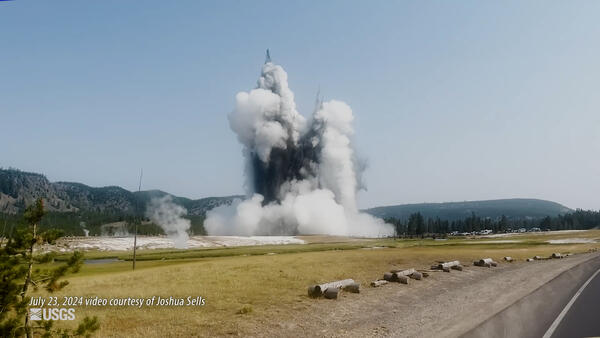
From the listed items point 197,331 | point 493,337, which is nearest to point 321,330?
point 197,331

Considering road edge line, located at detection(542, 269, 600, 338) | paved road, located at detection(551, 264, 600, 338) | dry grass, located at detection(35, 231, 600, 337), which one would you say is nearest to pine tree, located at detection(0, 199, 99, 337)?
dry grass, located at detection(35, 231, 600, 337)

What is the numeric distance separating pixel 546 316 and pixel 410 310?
634 centimetres

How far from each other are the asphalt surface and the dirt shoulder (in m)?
0.63

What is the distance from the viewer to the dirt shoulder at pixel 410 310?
1758 centimetres

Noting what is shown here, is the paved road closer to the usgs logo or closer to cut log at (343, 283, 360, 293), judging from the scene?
cut log at (343, 283, 360, 293)

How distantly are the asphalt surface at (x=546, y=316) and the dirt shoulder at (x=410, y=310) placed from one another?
2.05 feet

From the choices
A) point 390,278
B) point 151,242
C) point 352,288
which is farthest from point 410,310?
point 151,242

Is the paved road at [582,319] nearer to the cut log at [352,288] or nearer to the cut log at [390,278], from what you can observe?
the cut log at [352,288]

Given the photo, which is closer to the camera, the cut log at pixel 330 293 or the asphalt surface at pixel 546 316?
the asphalt surface at pixel 546 316

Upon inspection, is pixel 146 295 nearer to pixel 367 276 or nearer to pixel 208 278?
pixel 208 278

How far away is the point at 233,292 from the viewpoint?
27.6 meters

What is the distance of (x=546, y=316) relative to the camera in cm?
1888

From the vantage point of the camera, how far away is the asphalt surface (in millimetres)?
15969

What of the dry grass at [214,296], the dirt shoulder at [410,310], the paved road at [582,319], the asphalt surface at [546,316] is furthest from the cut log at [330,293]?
→ the paved road at [582,319]
